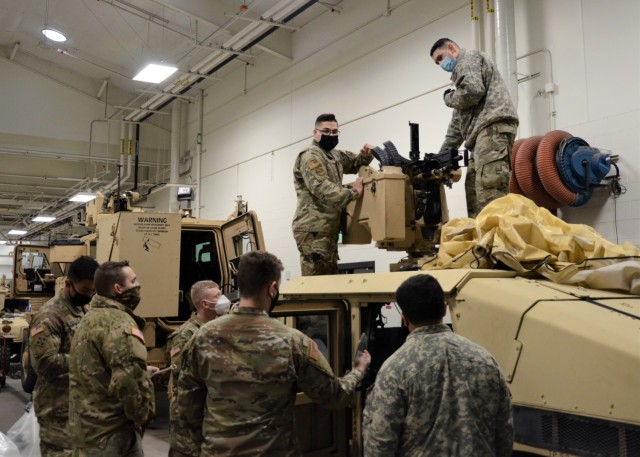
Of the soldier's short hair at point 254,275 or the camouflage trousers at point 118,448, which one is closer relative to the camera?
the soldier's short hair at point 254,275

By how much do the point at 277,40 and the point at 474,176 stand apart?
8.21 meters

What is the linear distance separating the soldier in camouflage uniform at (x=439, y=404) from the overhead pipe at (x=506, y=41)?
5.24 m

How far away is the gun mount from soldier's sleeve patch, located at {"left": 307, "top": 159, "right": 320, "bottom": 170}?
1.18ft

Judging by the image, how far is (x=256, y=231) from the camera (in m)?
7.28

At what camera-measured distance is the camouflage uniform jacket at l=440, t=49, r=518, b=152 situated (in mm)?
4340

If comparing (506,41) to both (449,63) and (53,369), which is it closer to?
(449,63)

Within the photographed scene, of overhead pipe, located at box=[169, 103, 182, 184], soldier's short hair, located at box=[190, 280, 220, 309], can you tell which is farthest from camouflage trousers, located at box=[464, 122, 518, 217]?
overhead pipe, located at box=[169, 103, 182, 184]

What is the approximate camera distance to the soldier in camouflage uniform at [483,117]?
4266 millimetres

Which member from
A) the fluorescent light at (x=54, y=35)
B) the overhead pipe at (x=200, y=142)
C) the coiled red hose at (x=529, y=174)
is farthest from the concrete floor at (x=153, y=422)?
the fluorescent light at (x=54, y=35)

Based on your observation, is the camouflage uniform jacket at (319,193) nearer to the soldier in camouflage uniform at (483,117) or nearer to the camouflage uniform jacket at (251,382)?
the soldier in camouflage uniform at (483,117)

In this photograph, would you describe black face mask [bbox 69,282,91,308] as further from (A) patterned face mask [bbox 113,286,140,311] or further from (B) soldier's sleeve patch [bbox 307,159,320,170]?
(B) soldier's sleeve patch [bbox 307,159,320,170]

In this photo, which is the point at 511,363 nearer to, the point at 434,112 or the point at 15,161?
the point at 434,112

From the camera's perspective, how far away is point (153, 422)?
747 cm

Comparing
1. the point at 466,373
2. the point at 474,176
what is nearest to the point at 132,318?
the point at 466,373
